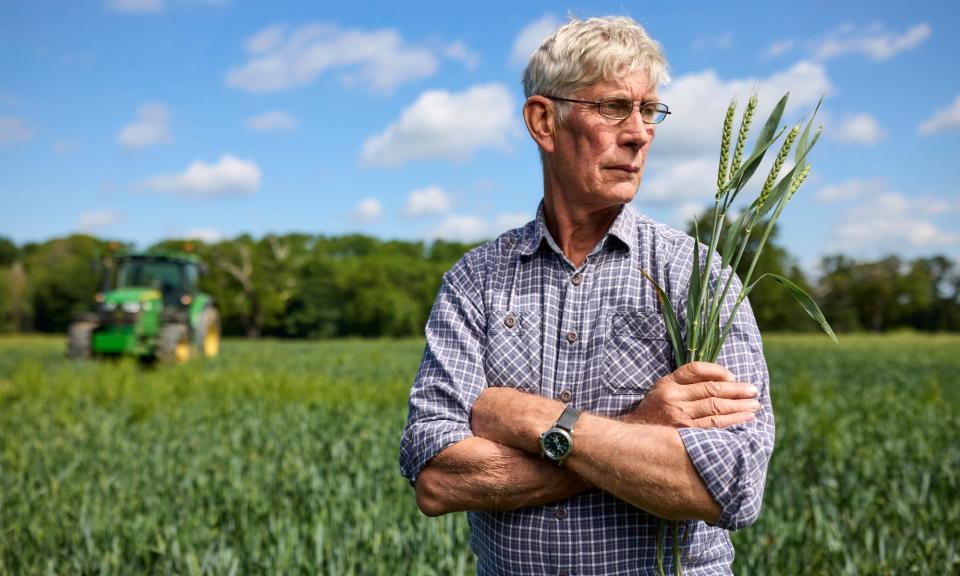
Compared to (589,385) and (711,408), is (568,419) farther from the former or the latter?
(711,408)

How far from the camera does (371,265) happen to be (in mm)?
67312

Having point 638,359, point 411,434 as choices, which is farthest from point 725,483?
point 411,434

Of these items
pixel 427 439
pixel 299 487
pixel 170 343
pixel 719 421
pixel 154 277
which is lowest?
pixel 299 487

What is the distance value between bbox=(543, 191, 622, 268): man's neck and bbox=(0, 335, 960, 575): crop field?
70.9 inches

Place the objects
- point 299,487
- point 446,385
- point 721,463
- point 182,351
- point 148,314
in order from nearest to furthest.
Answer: point 721,463 → point 446,385 → point 299,487 → point 148,314 → point 182,351

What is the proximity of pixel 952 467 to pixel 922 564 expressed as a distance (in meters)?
2.89

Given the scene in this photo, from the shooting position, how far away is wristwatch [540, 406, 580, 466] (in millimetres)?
1561

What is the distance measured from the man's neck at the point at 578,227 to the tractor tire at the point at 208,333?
16302 mm

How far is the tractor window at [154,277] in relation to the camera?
52.7ft

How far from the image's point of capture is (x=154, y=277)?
1620 centimetres

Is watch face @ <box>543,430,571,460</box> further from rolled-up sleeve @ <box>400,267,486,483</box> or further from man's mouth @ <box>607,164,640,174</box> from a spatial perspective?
man's mouth @ <box>607,164,640,174</box>

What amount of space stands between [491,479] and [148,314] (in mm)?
14436

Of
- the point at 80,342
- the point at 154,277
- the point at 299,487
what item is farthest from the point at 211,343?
the point at 299,487

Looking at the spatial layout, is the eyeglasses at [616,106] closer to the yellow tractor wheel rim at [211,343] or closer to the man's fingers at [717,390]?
the man's fingers at [717,390]
